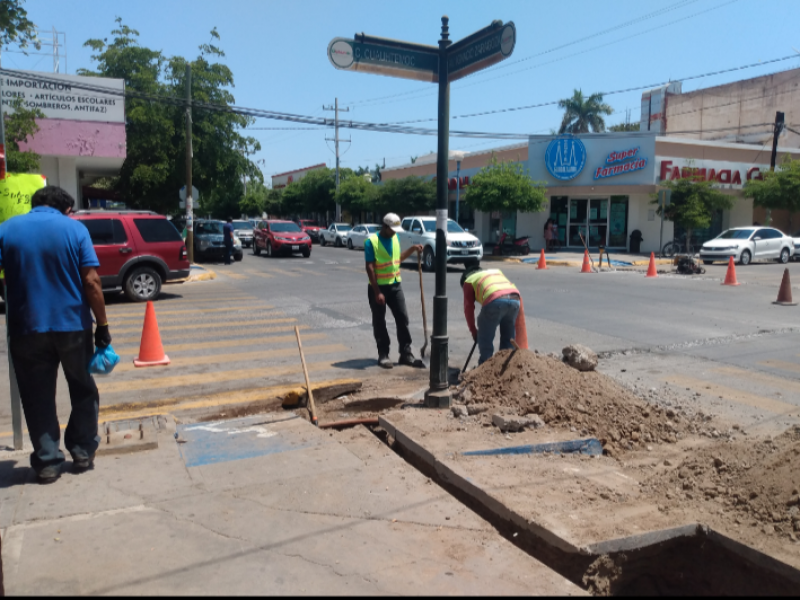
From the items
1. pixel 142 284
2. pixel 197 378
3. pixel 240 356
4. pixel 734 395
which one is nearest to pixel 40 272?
pixel 197 378

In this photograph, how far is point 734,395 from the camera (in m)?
7.04

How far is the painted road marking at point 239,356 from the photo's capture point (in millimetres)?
8516

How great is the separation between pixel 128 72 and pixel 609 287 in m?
22.9

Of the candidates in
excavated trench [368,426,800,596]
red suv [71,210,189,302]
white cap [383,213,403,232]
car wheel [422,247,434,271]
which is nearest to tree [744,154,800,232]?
car wheel [422,247,434,271]

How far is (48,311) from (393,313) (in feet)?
15.4

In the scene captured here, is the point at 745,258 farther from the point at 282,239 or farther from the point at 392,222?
the point at 392,222

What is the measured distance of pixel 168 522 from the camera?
3.82m

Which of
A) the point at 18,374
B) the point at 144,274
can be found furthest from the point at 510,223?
the point at 18,374

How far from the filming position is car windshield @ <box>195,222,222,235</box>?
1114 inches

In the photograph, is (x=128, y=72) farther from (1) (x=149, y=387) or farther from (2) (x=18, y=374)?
(2) (x=18, y=374)

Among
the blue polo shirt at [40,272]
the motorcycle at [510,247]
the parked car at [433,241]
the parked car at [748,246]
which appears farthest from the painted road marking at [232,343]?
the motorcycle at [510,247]

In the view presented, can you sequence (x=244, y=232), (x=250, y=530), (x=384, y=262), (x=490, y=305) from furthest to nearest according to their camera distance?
1. (x=244, y=232)
2. (x=384, y=262)
3. (x=490, y=305)
4. (x=250, y=530)

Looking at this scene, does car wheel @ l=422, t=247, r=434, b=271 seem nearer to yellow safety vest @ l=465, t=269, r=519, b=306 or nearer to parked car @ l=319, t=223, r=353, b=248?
yellow safety vest @ l=465, t=269, r=519, b=306

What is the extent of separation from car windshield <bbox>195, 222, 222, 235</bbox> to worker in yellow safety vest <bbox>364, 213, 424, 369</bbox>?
21.3 metres
